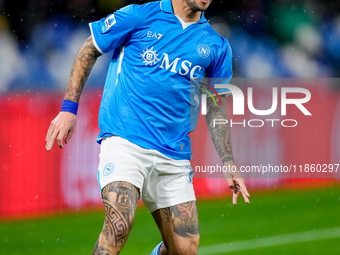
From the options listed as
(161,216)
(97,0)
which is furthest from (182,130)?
(97,0)

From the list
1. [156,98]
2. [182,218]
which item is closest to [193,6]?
[156,98]

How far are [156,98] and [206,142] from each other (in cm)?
515

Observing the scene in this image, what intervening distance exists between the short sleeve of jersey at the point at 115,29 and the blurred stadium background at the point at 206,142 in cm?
291

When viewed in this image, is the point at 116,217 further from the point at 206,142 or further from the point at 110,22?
the point at 206,142

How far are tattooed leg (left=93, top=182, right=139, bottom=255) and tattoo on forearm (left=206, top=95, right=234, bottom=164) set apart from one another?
2.45ft

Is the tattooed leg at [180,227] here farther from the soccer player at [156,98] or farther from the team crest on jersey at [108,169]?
the team crest on jersey at [108,169]

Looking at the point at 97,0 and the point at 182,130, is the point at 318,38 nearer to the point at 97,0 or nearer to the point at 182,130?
the point at 97,0

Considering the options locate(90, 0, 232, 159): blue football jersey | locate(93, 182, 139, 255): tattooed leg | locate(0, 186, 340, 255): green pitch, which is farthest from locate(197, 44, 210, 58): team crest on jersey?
locate(0, 186, 340, 255): green pitch

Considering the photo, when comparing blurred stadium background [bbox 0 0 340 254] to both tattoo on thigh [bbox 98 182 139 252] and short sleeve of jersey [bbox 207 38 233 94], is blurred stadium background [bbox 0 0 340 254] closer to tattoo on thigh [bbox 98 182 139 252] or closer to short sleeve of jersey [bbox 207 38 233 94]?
short sleeve of jersey [bbox 207 38 233 94]

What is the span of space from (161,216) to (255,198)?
5.48m

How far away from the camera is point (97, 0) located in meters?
9.07

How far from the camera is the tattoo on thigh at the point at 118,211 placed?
9.97ft

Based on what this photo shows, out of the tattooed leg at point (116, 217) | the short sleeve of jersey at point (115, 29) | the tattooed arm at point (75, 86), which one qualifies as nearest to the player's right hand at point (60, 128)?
the tattooed arm at point (75, 86)

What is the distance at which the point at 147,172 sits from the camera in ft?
11.2
